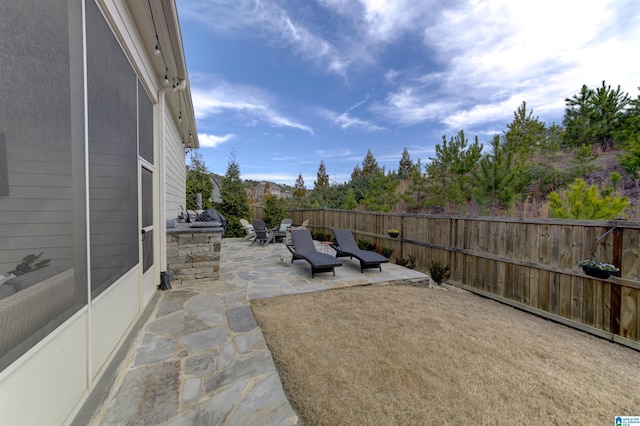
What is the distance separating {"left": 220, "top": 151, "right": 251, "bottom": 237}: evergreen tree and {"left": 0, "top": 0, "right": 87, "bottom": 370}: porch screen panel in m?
10.6

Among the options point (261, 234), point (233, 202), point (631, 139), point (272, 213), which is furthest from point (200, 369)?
point (631, 139)

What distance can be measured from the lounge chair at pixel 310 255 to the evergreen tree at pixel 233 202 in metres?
6.18

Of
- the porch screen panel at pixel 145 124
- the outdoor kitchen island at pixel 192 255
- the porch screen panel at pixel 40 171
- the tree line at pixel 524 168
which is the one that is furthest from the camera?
the tree line at pixel 524 168

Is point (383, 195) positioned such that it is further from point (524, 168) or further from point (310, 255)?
point (310, 255)

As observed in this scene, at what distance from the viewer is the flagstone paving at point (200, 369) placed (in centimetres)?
180

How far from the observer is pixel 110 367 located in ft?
7.30

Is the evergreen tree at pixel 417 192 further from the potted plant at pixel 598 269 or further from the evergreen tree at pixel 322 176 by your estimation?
the evergreen tree at pixel 322 176

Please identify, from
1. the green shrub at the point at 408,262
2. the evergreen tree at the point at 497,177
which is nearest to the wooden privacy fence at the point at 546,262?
the green shrub at the point at 408,262

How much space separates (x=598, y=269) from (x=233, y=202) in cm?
1216

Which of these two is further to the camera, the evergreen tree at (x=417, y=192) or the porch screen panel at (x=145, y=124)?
the evergreen tree at (x=417, y=192)

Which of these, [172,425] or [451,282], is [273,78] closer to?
[451,282]

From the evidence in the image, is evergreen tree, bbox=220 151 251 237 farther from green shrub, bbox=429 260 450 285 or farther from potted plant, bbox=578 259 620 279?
potted plant, bbox=578 259 620 279

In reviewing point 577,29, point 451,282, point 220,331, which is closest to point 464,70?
point 577,29

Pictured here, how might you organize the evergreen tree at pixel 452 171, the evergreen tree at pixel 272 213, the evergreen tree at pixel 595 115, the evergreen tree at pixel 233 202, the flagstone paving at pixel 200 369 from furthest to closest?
the evergreen tree at pixel 272 213, the evergreen tree at pixel 233 202, the evergreen tree at pixel 595 115, the evergreen tree at pixel 452 171, the flagstone paving at pixel 200 369
